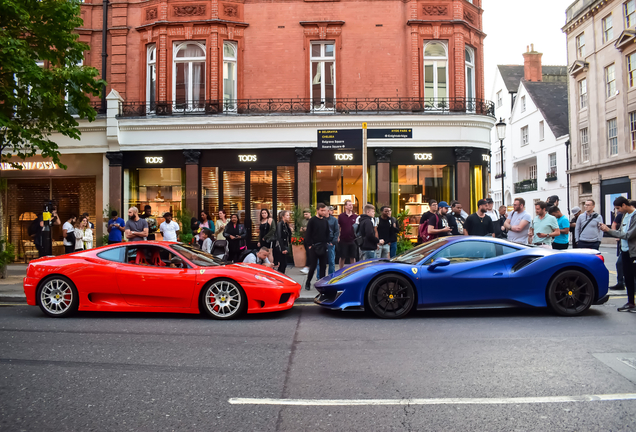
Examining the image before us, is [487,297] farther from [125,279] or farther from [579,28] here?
[579,28]

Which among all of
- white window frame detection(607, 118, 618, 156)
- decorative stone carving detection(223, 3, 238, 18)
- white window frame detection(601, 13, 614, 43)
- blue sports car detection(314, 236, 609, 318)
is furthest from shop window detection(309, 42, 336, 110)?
white window frame detection(601, 13, 614, 43)

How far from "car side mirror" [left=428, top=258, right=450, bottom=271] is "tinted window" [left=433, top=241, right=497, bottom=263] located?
0.25m

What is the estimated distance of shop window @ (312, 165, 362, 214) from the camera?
17.1 metres

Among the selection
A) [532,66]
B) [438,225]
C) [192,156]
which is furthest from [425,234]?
[532,66]

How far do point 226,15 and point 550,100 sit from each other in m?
34.3

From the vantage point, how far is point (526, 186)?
44250 millimetres

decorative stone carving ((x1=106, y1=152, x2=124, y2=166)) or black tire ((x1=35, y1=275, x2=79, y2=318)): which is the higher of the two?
decorative stone carving ((x1=106, y1=152, x2=124, y2=166))

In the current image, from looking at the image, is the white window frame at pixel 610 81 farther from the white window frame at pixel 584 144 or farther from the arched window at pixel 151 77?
the arched window at pixel 151 77

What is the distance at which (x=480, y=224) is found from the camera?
1121 centimetres

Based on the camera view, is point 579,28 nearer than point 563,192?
Yes

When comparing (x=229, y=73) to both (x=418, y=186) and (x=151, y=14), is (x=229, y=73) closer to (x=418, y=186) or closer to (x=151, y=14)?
(x=151, y=14)

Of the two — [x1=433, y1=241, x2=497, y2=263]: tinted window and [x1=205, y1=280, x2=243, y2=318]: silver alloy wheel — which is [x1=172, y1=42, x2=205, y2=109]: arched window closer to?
[x1=205, y1=280, x2=243, y2=318]: silver alloy wheel

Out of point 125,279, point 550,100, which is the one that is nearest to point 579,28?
point 550,100

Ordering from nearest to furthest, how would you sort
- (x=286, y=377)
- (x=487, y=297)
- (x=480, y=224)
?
(x=286, y=377), (x=487, y=297), (x=480, y=224)
